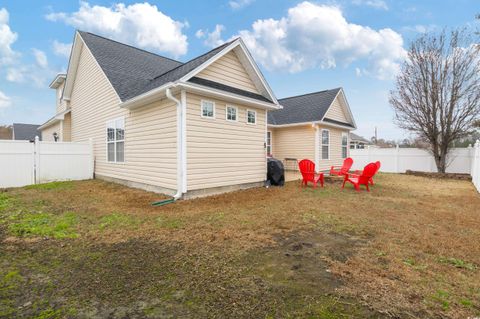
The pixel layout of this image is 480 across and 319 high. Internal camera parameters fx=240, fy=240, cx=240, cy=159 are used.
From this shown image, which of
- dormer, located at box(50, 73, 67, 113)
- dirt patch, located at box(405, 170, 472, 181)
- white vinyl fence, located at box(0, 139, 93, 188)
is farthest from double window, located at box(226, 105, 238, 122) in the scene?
dirt patch, located at box(405, 170, 472, 181)

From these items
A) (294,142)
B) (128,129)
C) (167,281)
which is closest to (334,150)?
(294,142)

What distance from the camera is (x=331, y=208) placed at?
19.7ft

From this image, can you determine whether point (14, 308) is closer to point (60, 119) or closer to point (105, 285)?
point (105, 285)

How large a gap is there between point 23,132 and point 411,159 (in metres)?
36.4

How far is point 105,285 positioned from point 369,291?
106 inches

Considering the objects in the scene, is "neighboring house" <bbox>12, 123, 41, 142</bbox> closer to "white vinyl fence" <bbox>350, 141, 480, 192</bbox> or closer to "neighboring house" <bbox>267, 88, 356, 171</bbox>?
"neighboring house" <bbox>267, 88, 356, 171</bbox>

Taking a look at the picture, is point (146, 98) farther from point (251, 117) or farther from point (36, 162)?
point (36, 162)

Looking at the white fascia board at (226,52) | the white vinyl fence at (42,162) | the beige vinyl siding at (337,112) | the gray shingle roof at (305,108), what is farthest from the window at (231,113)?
the beige vinyl siding at (337,112)

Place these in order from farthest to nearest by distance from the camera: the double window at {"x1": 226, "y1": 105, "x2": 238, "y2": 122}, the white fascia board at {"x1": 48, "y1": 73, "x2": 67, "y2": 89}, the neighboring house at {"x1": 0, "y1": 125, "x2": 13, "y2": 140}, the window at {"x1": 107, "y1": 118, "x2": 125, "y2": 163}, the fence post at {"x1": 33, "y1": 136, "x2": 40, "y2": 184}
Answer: the neighboring house at {"x1": 0, "y1": 125, "x2": 13, "y2": 140} < the white fascia board at {"x1": 48, "y1": 73, "x2": 67, "y2": 89} < the fence post at {"x1": 33, "y1": 136, "x2": 40, "y2": 184} < the window at {"x1": 107, "y1": 118, "x2": 125, "y2": 163} < the double window at {"x1": 226, "y1": 105, "x2": 238, "y2": 122}

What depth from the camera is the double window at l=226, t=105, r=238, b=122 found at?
780 centimetres

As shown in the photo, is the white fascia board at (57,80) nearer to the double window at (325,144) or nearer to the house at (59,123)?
the house at (59,123)

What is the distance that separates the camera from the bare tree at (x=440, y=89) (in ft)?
44.1

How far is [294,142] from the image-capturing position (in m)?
13.6

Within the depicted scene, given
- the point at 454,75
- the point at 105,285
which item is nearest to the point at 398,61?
the point at 454,75
